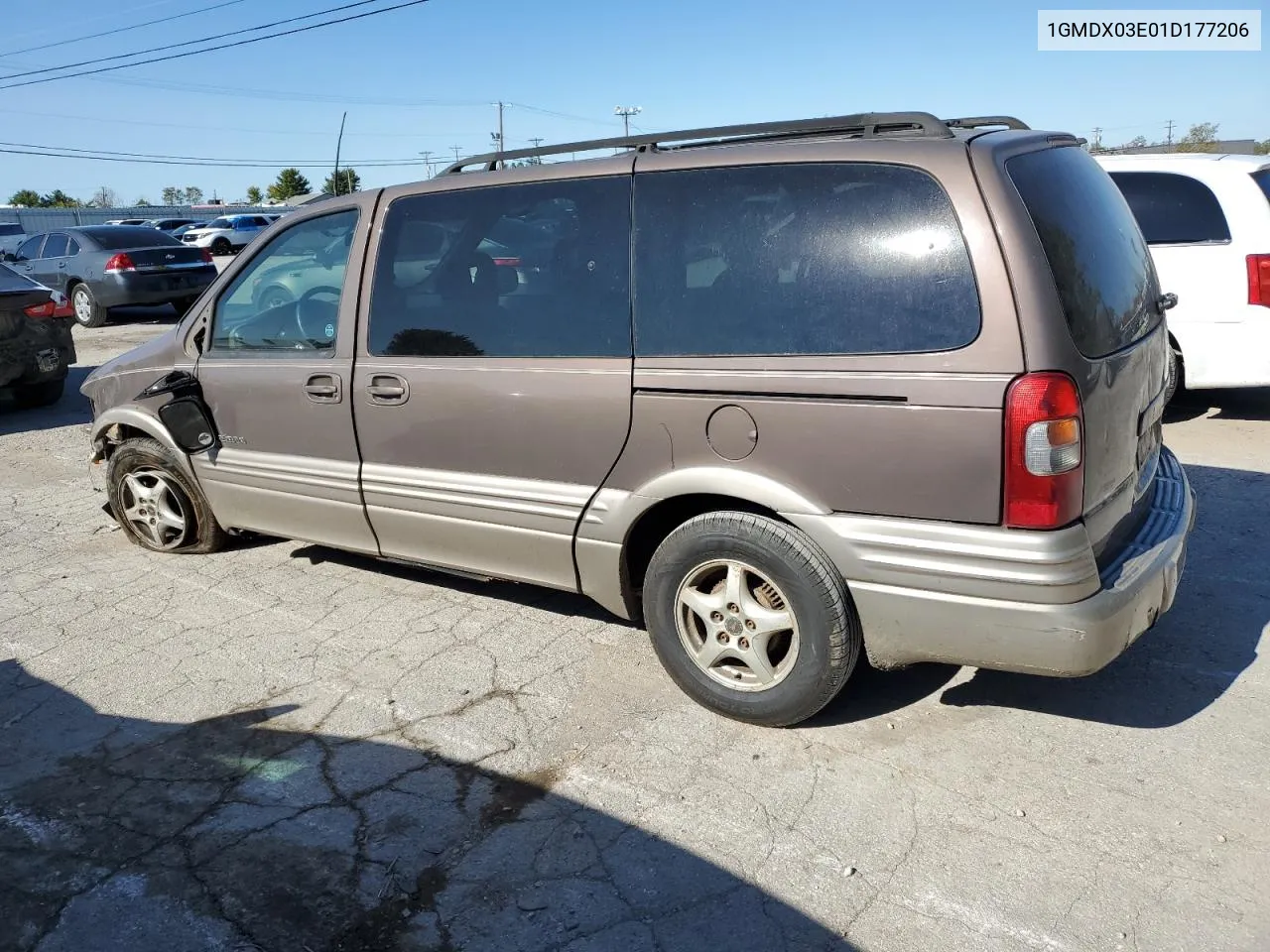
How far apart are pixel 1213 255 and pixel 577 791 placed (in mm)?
5920

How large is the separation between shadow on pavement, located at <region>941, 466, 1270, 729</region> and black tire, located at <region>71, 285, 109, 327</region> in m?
15.7

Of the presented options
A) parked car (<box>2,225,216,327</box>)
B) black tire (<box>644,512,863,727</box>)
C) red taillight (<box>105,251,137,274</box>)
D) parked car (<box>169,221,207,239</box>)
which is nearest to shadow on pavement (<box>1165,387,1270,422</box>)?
black tire (<box>644,512,863,727</box>)

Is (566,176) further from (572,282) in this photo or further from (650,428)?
(650,428)

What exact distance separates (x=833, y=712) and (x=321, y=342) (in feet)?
8.70

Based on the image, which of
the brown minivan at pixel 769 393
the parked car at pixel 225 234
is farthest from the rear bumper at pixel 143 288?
the parked car at pixel 225 234

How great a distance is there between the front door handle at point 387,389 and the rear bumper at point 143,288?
1275 centimetres

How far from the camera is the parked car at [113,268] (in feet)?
50.3

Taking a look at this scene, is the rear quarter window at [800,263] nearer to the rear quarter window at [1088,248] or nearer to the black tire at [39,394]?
the rear quarter window at [1088,248]

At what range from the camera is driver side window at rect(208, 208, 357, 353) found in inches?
173

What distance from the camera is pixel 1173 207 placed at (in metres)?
6.95

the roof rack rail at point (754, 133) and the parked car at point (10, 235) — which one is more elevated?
the parked car at point (10, 235)

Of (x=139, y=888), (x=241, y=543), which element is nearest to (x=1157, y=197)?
(x=241, y=543)

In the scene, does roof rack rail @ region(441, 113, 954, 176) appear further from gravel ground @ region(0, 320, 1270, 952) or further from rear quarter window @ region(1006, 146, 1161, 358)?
gravel ground @ region(0, 320, 1270, 952)

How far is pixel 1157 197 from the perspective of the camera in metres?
7.02
